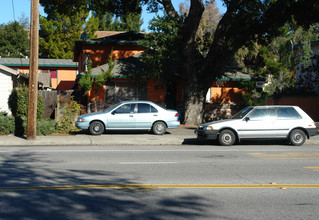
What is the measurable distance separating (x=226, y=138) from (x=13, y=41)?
170 ft

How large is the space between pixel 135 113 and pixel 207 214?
12.5 metres

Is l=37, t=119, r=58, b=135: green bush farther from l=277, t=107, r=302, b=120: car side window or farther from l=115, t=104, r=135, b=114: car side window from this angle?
l=277, t=107, r=302, b=120: car side window

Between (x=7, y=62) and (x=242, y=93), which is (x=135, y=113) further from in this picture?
(x=7, y=62)

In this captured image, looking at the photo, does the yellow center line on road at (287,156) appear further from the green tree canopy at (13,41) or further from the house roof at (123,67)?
the green tree canopy at (13,41)

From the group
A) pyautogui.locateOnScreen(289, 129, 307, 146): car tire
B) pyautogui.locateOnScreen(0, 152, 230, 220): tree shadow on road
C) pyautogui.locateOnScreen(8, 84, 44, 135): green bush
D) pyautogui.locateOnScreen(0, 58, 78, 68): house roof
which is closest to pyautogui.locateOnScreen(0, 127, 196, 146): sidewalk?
pyautogui.locateOnScreen(8, 84, 44, 135): green bush

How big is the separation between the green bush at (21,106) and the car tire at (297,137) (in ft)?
36.5

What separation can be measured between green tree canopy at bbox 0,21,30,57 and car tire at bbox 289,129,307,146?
166 ft

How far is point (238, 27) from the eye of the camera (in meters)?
21.3

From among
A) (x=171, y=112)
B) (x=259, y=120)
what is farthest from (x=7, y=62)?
(x=259, y=120)

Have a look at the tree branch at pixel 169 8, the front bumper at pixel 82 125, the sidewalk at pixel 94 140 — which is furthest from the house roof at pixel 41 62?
the sidewalk at pixel 94 140

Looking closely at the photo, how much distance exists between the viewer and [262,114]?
48.5 ft

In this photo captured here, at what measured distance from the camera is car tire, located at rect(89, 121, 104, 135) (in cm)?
1734

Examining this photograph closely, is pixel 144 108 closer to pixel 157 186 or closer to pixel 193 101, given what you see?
pixel 193 101

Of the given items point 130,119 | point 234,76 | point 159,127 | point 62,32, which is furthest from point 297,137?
point 62,32
